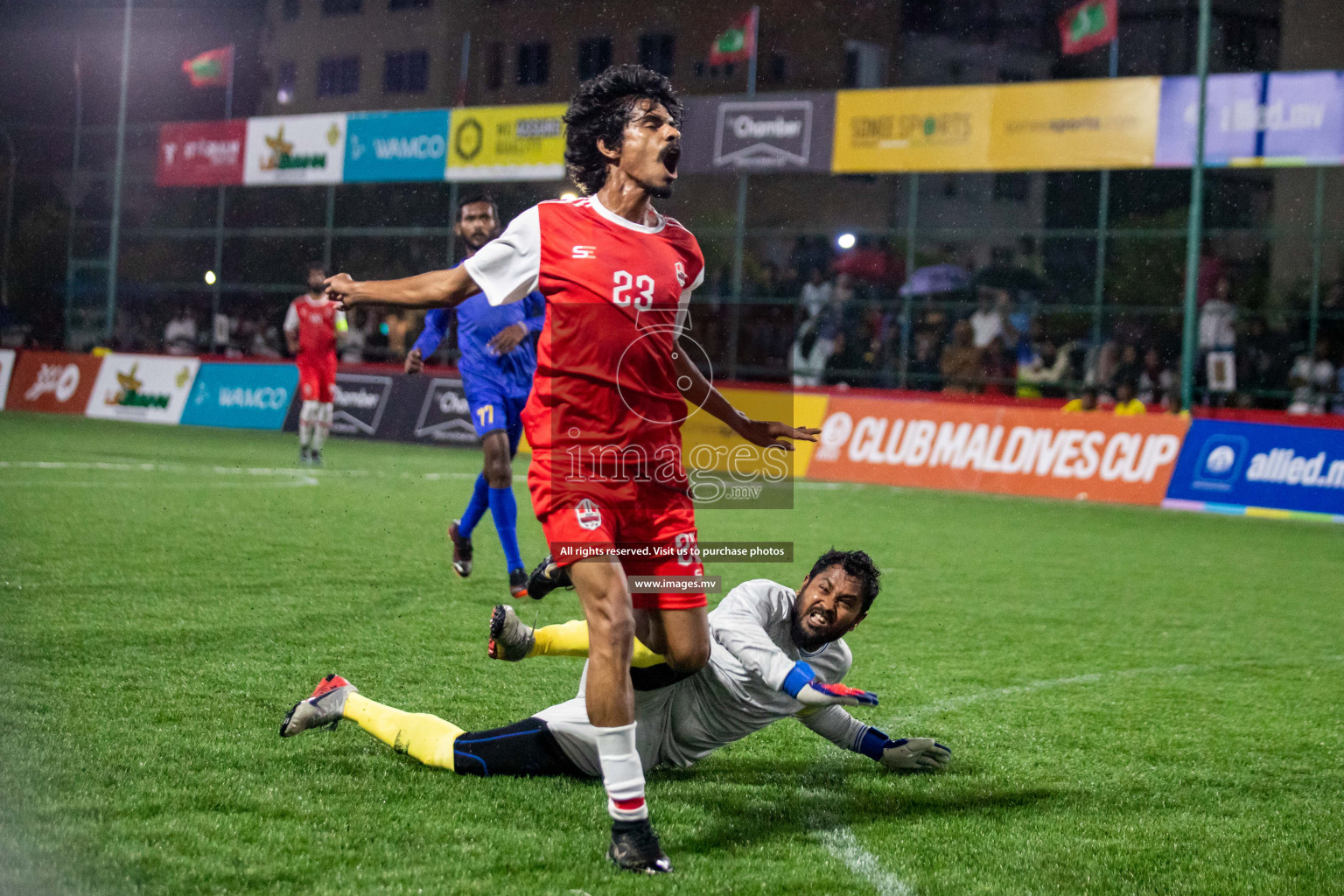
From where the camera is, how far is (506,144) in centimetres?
2383

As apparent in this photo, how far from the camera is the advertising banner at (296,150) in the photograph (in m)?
26.0

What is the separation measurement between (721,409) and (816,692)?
3.16 feet

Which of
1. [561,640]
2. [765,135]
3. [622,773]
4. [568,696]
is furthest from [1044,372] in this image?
[622,773]

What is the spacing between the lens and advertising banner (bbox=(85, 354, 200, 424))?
2312cm

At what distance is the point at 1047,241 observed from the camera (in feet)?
105

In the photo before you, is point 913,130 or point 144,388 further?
point 144,388

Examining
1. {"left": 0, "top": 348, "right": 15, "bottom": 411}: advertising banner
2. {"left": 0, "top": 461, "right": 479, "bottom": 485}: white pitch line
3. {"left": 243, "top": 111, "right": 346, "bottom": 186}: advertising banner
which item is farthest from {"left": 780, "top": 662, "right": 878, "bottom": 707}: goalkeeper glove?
{"left": 243, "top": 111, "right": 346, "bottom": 186}: advertising banner

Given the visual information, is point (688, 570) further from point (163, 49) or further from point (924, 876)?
point (163, 49)

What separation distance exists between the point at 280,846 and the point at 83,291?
31841 millimetres

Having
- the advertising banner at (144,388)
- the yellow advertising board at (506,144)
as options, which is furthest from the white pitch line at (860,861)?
the advertising banner at (144,388)

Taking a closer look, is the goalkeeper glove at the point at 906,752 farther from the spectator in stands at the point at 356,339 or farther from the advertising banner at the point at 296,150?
the advertising banner at the point at 296,150

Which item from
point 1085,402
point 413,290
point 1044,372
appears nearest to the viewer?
point 413,290

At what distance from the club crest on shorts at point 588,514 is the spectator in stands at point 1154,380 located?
1603 centimetres

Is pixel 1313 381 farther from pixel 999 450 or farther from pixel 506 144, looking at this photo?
pixel 506 144
